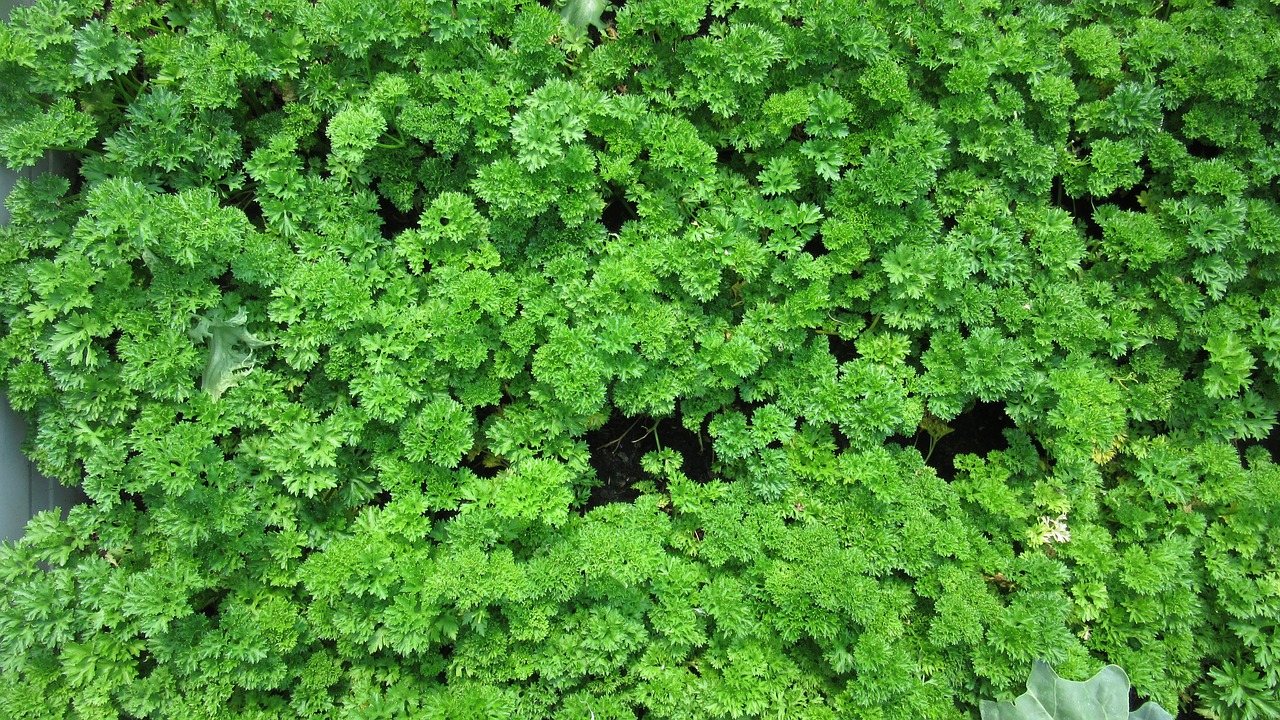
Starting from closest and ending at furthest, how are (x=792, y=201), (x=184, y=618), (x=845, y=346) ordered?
(x=184, y=618) → (x=792, y=201) → (x=845, y=346)

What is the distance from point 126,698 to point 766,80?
4326mm

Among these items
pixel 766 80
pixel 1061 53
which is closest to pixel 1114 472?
pixel 1061 53

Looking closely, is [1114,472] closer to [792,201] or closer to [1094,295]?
[1094,295]

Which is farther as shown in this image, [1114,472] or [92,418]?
[1114,472]

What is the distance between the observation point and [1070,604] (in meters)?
3.78

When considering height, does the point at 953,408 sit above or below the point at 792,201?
below

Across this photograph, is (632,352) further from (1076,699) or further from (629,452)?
(1076,699)

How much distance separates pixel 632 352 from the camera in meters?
3.73

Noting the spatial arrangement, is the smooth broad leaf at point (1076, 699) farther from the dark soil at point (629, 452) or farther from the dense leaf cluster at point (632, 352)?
the dark soil at point (629, 452)

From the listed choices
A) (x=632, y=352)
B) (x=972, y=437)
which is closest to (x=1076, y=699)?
(x=972, y=437)

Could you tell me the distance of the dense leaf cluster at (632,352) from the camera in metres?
3.63

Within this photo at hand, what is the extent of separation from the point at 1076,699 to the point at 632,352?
2.66 meters

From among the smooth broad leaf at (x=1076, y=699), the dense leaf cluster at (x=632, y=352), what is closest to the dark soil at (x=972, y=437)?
the dense leaf cluster at (x=632, y=352)

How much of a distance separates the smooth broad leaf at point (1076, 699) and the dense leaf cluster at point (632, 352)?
0.11 m
